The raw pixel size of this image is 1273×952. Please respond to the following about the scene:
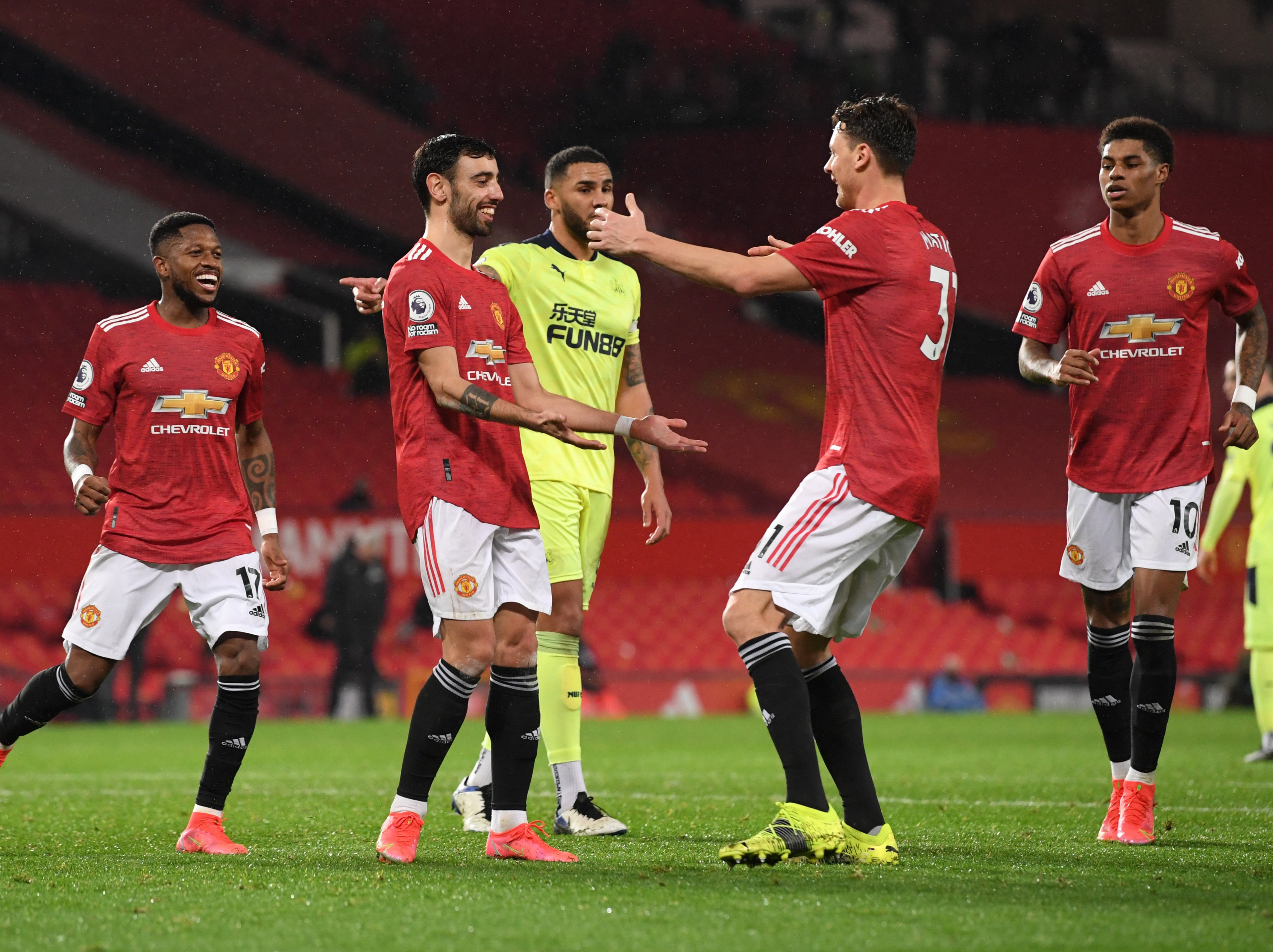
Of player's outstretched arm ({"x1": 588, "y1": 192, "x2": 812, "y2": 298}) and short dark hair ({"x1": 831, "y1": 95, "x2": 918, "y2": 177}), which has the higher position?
short dark hair ({"x1": 831, "y1": 95, "x2": 918, "y2": 177})

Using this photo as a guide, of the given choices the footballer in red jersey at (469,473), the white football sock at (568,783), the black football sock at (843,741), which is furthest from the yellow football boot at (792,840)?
the white football sock at (568,783)

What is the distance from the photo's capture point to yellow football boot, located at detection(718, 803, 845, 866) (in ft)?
13.4

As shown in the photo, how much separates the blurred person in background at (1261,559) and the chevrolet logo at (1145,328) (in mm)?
3879

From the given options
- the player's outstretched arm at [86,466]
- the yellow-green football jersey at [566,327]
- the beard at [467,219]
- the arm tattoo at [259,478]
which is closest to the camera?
the beard at [467,219]

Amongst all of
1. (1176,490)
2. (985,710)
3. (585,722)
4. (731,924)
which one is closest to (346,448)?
(585,722)

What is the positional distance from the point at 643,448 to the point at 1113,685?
2107 mm

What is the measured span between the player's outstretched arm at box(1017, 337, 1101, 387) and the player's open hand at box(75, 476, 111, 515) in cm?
324

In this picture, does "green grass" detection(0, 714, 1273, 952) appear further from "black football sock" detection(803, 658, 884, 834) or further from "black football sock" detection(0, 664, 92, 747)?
"black football sock" detection(0, 664, 92, 747)

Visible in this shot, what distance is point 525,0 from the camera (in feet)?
75.0

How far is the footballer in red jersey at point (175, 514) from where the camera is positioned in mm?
5047

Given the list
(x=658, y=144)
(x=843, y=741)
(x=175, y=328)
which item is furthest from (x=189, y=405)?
(x=658, y=144)

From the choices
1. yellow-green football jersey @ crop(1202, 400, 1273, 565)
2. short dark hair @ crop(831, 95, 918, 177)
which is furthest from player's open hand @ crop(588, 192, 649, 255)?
yellow-green football jersey @ crop(1202, 400, 1273, 565)

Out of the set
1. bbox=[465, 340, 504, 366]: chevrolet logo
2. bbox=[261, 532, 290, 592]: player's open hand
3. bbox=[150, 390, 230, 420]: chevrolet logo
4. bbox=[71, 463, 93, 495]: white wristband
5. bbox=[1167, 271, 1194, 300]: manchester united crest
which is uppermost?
bbox=[1167, 271, 1194, 300]: manchester united crest

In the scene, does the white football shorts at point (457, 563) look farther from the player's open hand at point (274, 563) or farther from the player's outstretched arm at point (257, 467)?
the player's outstretched arm at point (257, 467)
